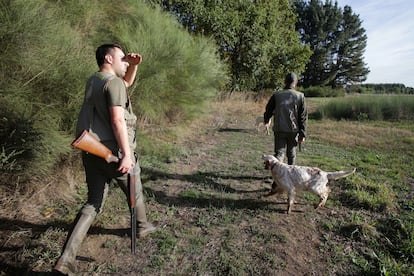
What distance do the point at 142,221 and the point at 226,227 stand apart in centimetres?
93

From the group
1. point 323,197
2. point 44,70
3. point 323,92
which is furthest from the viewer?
point 323,92

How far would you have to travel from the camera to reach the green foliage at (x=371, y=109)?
38.5 ft

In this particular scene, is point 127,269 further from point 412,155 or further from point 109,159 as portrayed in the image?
point 412,155

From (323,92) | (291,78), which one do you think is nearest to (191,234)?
(291,78)

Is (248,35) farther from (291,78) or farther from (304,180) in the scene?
(304,180)

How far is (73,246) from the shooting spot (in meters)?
1.98

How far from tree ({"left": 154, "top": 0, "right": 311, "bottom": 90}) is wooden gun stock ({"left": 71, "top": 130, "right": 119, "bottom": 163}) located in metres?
9.98

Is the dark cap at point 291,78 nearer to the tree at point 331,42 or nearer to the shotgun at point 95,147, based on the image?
the shotgun at point 95,147

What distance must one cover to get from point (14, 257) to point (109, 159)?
4.49ft

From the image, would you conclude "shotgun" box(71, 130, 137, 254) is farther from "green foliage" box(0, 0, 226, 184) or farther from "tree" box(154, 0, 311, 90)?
"tree" box(154, 0, 311, 90)

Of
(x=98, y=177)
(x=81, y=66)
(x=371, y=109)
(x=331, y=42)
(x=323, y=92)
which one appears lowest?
(x=98, y=177)

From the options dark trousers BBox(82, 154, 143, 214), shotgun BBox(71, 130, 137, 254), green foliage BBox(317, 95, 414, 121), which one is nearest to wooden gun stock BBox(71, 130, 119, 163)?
shotgun BBox(71, 130, 137, 254)

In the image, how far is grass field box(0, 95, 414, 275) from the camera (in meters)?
2.26

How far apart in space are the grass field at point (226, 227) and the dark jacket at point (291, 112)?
957mm
